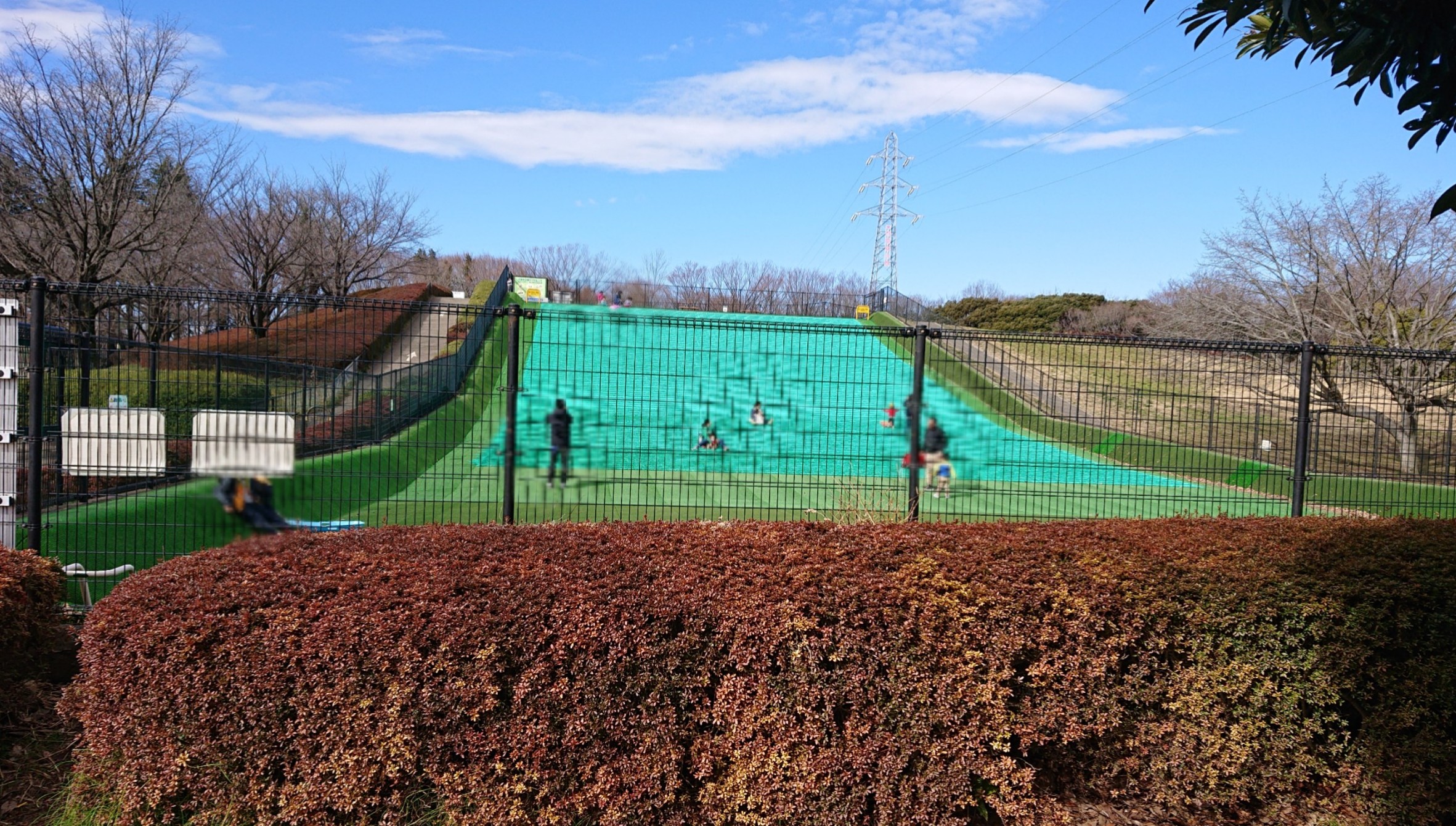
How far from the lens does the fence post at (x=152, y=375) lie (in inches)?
195

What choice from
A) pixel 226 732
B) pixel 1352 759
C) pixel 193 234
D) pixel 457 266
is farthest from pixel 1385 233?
pixel 457 266

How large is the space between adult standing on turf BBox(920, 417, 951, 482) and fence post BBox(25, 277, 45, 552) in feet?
20.6

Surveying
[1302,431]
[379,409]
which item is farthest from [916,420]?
[379,409]

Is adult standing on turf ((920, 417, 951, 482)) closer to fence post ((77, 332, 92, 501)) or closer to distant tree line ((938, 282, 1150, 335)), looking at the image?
fence post ((77, 332, 92, 501))

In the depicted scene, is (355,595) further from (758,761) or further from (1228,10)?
(1228,10)

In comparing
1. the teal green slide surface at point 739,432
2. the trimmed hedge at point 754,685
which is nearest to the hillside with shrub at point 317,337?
the teal green slide surface at point 739,432

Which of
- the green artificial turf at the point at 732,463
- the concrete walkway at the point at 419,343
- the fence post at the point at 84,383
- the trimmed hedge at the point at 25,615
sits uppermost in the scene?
the concrete walkway at the point at 419,343

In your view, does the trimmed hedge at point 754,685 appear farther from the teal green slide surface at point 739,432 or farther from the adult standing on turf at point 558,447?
the adult standing on turf at point 558,447

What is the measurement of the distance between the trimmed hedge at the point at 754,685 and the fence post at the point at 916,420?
255 cm

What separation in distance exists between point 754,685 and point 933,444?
4.18 metres

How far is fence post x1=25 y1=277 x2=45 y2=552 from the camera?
5789 millimetres

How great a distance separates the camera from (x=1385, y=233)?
18.9m

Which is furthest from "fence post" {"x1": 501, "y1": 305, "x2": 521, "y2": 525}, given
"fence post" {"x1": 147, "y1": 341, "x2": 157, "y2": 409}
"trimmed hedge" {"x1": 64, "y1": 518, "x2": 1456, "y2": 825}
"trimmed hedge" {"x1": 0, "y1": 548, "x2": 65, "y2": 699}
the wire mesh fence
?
"trimmed hedge" {"x1": 0, "y1": 548, "x2": 65, "y2": 699}

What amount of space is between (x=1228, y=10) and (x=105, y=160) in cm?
2094
